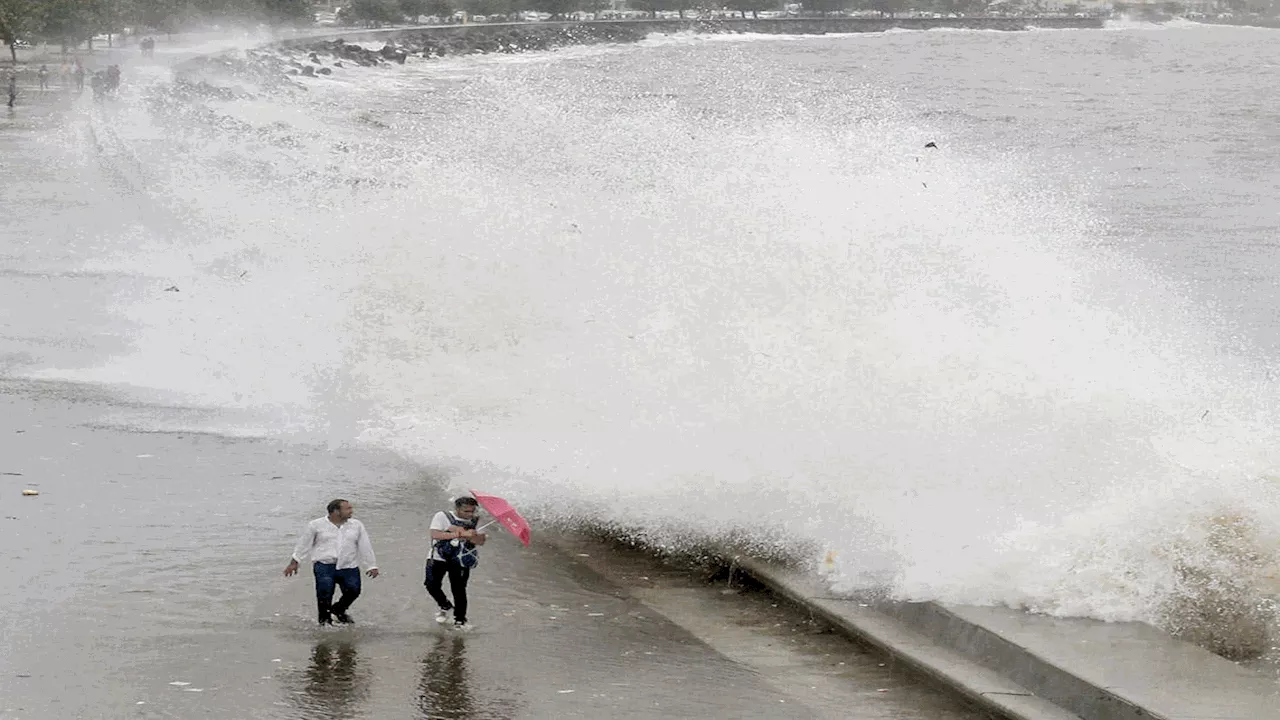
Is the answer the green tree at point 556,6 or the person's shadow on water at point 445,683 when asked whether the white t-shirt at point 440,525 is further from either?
the green tree at point 556,6

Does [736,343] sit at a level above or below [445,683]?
above

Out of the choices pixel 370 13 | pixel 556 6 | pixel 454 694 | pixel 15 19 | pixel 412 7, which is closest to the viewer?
pixel 454 694

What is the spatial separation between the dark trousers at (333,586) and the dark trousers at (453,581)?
0.48 metres

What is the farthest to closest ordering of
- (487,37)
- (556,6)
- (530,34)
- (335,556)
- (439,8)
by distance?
(556,6) → (439,8) → (530,34) → (487,37) → (335,556)

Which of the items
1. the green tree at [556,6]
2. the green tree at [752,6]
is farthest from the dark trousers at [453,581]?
the green tree at [752,6]

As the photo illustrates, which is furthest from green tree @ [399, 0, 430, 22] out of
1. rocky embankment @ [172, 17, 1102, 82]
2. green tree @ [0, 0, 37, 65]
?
green tree @ [0, 0, 37, 65]

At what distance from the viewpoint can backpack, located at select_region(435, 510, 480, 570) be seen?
11.4 m

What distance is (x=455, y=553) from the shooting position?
448 inches

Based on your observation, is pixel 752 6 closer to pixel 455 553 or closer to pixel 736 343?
pixel 736 343

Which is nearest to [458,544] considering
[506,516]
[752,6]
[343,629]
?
[506,516]

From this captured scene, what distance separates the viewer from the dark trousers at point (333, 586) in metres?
11.1

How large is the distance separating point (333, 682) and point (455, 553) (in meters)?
1.47

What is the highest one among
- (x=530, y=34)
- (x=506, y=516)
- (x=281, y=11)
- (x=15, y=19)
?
(x=15, y=19)

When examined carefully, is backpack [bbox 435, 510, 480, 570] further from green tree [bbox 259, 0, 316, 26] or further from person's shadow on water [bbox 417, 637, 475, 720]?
green tree [bbox 259, 0, 316, 26]
